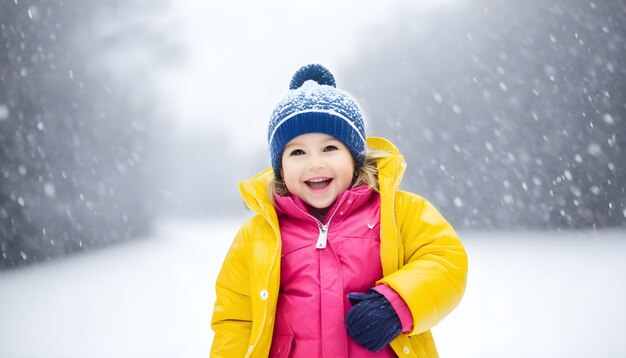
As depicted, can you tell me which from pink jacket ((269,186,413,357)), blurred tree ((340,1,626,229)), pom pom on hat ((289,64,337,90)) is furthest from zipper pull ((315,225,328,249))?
blurred tree ((340,1,626,229))

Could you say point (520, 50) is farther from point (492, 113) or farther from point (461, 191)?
point (461, 191)

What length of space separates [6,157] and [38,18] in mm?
1947

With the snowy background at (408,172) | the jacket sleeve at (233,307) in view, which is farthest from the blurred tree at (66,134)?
the jacket sleeve at (233,307)

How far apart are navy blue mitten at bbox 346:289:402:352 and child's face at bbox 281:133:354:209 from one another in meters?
0.33

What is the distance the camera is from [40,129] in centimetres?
617

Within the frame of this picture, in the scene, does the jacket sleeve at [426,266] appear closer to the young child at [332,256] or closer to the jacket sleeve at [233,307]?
the young child at [332,256]

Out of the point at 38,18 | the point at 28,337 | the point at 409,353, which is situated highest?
the point at 38,18

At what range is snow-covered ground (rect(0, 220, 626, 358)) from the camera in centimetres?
243

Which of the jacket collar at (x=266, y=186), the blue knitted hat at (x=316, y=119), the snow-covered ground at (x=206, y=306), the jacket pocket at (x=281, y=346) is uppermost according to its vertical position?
the blue knitted hat at (x=316, y=119)

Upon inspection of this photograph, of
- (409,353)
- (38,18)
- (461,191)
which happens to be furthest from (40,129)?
(461,191)

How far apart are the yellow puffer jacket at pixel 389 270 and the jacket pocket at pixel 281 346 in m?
0.03

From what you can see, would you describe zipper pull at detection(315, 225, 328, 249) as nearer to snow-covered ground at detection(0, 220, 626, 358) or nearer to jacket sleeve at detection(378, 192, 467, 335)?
jacket sleeve at detection(378, 192, 467, 335)

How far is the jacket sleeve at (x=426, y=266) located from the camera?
42.2 inches

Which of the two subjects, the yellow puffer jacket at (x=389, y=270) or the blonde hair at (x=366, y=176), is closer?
the yellow puffer jacket at (x=389, y=270)
